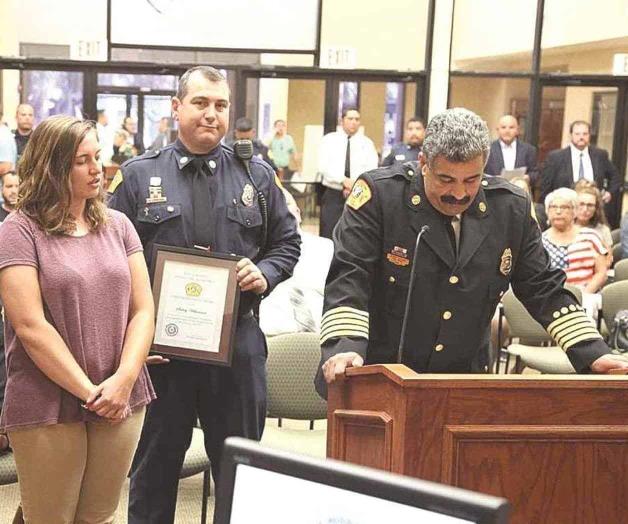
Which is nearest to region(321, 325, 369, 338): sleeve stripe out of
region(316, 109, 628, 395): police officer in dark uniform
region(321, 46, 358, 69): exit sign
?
region(316, 109, 628, 395): police officer in dark uniform

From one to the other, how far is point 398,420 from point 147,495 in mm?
1327

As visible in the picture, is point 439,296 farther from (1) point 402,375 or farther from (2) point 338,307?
(1) point 402,375

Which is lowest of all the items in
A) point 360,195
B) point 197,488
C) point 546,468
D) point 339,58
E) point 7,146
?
point 197,488

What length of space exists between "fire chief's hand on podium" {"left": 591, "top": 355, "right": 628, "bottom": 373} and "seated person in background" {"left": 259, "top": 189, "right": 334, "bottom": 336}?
2179mm

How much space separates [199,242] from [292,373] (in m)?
1.10

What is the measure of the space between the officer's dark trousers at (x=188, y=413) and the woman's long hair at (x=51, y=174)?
1.96ft

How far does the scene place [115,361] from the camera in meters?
2.58

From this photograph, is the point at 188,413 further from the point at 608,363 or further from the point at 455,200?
the point at 608,363

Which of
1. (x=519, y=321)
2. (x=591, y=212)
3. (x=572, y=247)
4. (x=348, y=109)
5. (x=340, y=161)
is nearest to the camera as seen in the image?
(x=519, y=321)

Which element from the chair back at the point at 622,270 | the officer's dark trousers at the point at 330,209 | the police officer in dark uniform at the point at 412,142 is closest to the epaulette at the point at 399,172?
the chair back at the point at 622,270

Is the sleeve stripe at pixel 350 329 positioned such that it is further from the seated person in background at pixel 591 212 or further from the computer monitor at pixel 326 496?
the seated person in background at pixel 591 212

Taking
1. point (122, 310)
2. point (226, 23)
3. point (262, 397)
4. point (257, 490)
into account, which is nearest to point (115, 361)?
point (122, 310)

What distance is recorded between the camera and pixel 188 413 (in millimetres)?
2914

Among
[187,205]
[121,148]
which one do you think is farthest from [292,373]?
[121,148]
